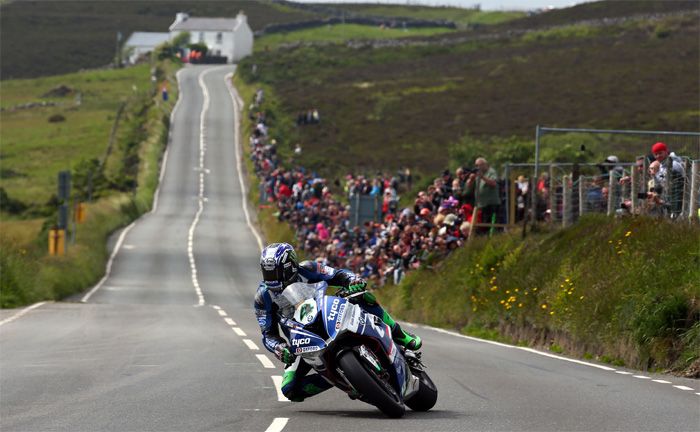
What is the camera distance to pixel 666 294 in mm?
17000

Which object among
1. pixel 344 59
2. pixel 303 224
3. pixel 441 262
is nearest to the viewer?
pixel 441 262

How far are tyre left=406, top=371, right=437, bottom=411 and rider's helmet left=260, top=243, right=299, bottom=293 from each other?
1422 millimetres

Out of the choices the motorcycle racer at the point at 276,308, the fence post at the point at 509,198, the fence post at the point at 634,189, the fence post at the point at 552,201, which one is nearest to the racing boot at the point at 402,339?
the motorcycle racer at the point at 276,308

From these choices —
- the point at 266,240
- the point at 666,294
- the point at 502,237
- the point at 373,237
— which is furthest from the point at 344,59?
the point at 666,294

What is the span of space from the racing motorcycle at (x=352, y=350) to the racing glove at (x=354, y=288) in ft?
0.26

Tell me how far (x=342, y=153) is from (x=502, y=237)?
5439 centimetres

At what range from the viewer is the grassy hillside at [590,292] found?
16672 millimetres

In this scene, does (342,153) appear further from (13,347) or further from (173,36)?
(173,36)

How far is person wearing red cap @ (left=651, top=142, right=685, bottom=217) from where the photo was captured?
19.8m

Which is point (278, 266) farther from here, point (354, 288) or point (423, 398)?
point (423, 398)

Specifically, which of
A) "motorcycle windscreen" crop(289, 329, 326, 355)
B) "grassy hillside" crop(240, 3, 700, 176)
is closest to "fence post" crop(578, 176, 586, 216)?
"motorcycle windscreen" crop(289, 329, 326, 355)

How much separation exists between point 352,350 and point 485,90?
85349 millimetres

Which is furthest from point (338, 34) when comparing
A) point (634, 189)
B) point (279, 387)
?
point (279, 387)

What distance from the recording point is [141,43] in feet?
611
